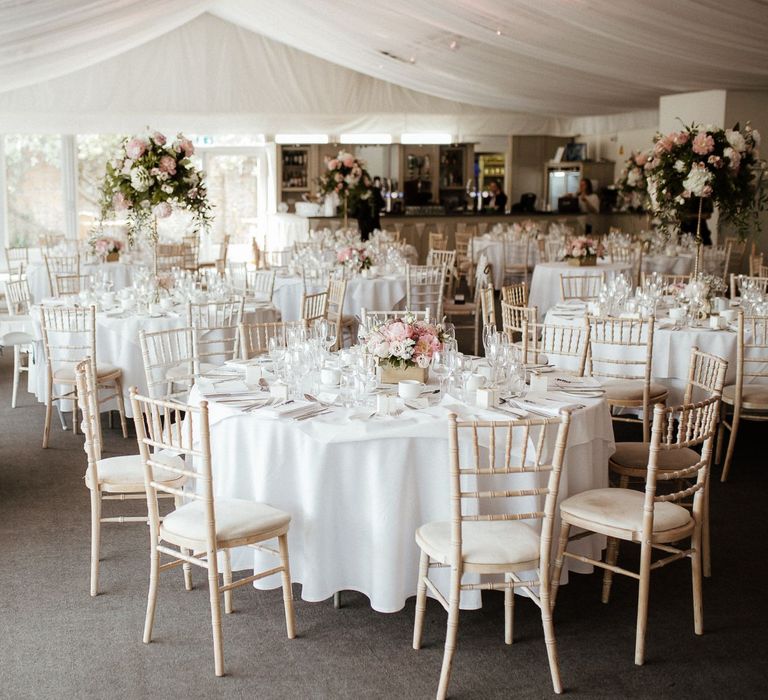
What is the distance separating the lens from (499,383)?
4.56m

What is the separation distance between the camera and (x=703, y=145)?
7.68 metres

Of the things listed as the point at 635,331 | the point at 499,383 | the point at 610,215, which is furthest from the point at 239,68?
the point at 499,383

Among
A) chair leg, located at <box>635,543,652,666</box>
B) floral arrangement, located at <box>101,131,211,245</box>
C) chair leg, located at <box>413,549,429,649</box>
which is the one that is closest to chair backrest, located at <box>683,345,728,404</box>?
chair leg, located at <box>635,543,652,666</box>

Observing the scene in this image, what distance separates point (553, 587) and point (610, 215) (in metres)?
14.2

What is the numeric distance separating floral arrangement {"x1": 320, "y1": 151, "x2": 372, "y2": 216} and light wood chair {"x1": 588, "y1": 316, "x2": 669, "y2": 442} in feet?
17.7

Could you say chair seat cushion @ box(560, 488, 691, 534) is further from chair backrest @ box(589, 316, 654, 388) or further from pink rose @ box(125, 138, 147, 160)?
pink rose @ box(125, 138, 147, 160)

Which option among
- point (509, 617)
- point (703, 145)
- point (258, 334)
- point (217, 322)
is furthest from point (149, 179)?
point (509, 617)

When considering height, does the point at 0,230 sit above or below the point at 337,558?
above

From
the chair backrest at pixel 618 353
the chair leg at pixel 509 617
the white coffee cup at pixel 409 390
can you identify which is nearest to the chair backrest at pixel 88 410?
the white coffee cup at pixel 409 390

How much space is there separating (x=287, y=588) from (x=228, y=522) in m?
0.40

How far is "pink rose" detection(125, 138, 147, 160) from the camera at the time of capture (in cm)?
738

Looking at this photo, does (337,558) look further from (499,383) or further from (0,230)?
(0,230)

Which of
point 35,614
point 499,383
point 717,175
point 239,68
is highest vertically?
point 239,68

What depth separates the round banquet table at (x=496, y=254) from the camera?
46.8 feet
